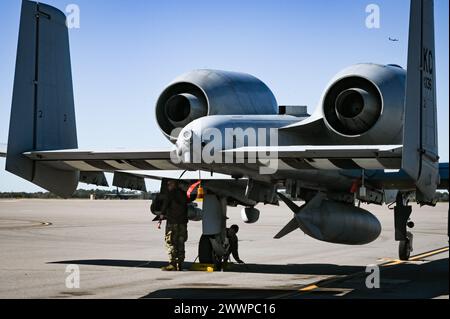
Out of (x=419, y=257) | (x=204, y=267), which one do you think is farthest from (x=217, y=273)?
(x=419, y=257)

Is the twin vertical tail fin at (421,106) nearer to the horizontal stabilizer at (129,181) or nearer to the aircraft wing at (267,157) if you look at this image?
the aircraft wing at (267,157)

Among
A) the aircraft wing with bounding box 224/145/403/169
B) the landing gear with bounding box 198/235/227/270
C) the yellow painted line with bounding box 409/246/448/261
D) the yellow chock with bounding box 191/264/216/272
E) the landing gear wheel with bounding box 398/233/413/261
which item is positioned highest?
the aircraft wing with bounding box 224/145/403/169

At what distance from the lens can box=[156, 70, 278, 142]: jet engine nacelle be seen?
13352 mm

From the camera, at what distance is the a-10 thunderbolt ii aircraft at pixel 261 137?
10219mm

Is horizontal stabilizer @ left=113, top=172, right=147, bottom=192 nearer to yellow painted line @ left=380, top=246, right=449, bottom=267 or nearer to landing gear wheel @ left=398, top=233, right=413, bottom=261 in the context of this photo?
yellow painted line @ left=380, top=246, right=449, bottom=267

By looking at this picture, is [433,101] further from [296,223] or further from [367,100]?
[296,223]

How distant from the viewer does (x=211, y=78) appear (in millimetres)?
13523

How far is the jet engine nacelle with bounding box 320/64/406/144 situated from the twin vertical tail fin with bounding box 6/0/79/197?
4430mm

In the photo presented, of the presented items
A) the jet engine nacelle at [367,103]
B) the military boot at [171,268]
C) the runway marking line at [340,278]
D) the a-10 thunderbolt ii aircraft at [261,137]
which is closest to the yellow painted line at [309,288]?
A: the runway marking line at [340,278]

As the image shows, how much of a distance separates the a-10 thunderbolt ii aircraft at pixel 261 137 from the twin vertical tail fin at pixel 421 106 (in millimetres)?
17

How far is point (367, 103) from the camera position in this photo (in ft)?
40.0

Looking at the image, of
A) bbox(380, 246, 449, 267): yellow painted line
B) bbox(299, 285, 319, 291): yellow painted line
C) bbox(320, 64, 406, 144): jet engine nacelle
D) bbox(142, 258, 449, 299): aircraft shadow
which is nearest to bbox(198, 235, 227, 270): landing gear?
bbox(142, 258, 449, 299): aircraft shadow
